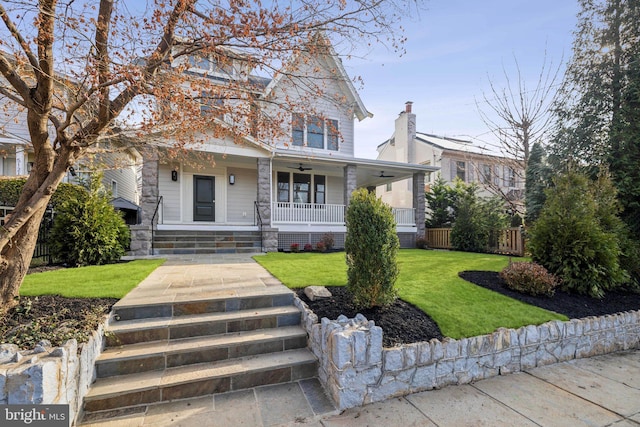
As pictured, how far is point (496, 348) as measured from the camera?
3.26 m

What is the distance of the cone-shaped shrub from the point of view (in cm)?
350

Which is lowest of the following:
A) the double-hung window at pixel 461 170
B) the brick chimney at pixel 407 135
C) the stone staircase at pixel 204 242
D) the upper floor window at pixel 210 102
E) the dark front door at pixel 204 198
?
the stone staircase at pixel 204 242

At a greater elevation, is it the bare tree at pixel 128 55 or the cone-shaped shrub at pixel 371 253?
the bare tree at pixel 128 55

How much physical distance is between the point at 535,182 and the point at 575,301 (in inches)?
280

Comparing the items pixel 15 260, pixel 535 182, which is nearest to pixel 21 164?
pixel 15 260

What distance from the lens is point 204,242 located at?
8.77m

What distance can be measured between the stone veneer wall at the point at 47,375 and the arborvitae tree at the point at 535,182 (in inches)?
462

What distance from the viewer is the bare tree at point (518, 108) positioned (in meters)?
9.91

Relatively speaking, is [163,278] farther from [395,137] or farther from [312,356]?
[395,137]

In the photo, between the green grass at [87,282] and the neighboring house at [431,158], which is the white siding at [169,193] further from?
the neighboring house at [431,158]

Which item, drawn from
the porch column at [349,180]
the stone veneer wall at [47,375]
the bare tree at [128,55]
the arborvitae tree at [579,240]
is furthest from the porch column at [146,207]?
the arborvitae tree at [579,240]

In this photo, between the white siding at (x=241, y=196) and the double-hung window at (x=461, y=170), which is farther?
the double-hung window at (x=461, y=170)

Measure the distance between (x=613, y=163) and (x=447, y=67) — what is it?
4327 millimetres

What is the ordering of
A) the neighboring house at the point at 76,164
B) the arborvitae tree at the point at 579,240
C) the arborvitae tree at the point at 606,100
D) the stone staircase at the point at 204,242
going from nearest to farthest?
the arborvitae tree at the point at 579,240, the arborvitae tree at the point at 606,100, the neighboring house at the point at 76,164, the stone staircase at the point at 204,242
